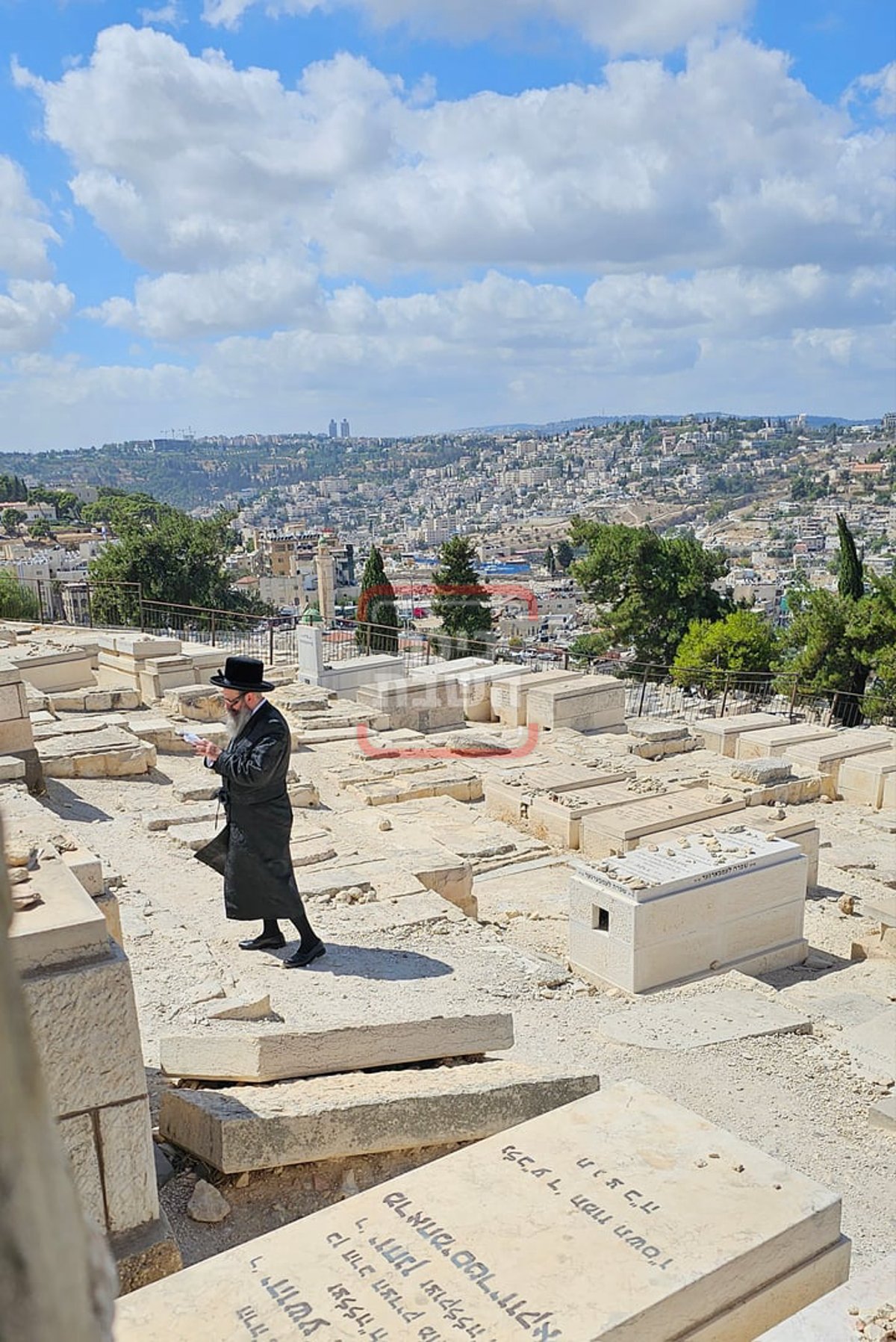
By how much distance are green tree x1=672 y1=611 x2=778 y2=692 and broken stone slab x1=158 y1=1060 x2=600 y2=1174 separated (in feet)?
71.9

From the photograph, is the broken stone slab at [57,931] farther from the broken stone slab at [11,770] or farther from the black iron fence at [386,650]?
the black iron fence at [386,650]

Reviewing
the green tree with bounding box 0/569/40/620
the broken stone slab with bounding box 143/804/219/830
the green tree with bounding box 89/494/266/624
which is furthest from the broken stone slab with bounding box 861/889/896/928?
the green tree with bounding box 89/494/266/624

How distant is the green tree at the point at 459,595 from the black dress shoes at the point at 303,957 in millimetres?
21423

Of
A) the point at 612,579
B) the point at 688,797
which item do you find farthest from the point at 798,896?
the point at 612,579

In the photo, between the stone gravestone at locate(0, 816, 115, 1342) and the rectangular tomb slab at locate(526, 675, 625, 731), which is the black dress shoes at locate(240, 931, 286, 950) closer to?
the stone gravestone at locate(0, 816, 115, 1342)

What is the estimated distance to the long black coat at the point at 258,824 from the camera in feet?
17.2

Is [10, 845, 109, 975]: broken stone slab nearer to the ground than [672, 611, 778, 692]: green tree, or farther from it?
farther from it

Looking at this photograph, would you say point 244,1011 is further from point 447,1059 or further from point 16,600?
point 16,600

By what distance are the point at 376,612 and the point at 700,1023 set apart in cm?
2165

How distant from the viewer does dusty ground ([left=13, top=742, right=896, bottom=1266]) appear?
12.3 feet

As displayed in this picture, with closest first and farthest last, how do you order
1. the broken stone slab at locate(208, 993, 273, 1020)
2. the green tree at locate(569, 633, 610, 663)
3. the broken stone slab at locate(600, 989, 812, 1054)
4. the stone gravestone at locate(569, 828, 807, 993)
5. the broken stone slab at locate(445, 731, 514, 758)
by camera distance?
1. the broken stone slab at locate(208, 993, 273, 1020)
2. the broken stone slab at locate(600, 989, 812, 1054)
3. the stone gravestone at locate(569, 828, 807, 993)
4. the broken stone slab at locate(445, 731, 514, 758)
5. the green tree at locate(569, 633, 610, 663)

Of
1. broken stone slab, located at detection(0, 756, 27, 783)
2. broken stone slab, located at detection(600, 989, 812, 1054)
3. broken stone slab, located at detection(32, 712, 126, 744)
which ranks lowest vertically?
broken stone slab, located at detection(600, 989, 812, 1054)

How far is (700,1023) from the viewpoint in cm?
559

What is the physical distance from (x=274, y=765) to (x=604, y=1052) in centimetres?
216
